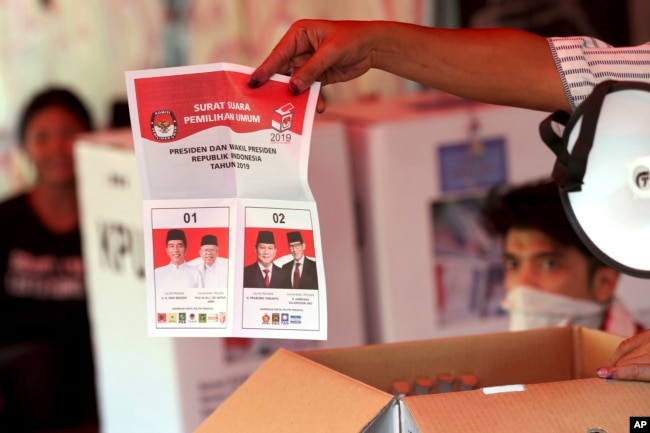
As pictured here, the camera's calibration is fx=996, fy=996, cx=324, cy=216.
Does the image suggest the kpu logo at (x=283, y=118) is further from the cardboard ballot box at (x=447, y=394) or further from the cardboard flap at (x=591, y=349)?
the cardboard flap at (x=591, y=349)

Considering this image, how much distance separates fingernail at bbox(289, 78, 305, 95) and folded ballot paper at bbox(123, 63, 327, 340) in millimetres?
28

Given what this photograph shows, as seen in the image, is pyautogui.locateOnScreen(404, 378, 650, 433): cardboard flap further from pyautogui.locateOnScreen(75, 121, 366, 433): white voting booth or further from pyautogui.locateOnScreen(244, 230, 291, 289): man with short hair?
pyautogui.locateOnScreen(75, 121, 366, 433): white voting booth

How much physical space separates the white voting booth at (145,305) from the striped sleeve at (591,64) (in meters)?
0.93

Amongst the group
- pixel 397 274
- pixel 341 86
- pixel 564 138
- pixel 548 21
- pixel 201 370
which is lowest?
pixel 201 370

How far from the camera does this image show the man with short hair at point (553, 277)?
195 cm

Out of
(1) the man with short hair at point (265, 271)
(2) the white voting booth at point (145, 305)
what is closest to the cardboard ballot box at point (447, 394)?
(1) the man with short hair at point (265, 271)

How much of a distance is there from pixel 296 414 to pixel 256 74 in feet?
1.27

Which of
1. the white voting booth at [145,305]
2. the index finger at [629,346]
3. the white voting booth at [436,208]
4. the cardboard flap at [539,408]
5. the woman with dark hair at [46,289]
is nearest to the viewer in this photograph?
the cardboard flap at [539,408]

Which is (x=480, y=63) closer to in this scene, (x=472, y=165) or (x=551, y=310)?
(x=551, y=310)

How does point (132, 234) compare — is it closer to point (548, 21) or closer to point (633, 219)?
point (633, 219)

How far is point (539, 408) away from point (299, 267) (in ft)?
1.01

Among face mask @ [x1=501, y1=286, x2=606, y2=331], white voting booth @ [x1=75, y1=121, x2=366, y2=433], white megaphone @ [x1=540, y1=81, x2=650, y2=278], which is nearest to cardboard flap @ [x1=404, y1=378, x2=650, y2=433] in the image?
white megaphone @ [x1=540, y1=81, x2=650, y2=278]

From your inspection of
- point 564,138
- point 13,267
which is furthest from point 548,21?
point 564,138

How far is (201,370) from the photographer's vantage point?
2.05m
